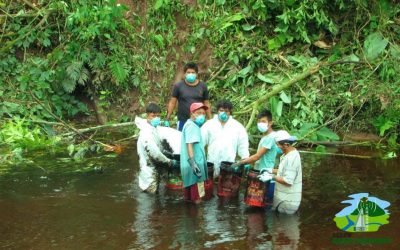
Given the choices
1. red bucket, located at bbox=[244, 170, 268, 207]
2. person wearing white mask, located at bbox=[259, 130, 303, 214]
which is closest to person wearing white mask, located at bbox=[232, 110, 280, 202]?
red bucket, located at bbox=[244, 170, 268, 207]

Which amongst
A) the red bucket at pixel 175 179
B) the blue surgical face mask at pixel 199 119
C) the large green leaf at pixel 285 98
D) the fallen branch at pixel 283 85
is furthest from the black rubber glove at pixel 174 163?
the large green leaf at pixel 285 98

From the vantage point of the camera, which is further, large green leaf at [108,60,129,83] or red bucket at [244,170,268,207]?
large green leaf at [108,60,129,83]

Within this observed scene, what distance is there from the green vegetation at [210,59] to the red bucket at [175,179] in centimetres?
308

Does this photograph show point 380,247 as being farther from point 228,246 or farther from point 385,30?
point 385,30

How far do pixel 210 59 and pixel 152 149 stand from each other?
19.8ft

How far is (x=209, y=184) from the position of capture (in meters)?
8.45

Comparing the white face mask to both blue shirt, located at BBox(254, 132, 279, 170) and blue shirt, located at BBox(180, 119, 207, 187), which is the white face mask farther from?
blue shirt, located at BBox(180, 119, 207, 187)

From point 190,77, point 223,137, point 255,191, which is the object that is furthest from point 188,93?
Answer: point 255,191

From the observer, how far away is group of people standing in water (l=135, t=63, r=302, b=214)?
747cm

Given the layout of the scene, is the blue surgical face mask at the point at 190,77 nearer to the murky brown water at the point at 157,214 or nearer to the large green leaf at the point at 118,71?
the murky brown water at the point at 157,214

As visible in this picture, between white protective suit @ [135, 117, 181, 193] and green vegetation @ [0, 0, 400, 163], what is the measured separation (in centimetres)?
295

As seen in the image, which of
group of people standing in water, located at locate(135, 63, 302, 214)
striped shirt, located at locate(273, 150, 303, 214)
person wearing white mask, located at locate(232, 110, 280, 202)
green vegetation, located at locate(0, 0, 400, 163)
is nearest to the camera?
striped shirt, located at locate(273, 150, 303, 214)

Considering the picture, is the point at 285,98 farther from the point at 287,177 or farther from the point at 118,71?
the point at 287,177

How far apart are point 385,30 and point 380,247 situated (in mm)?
7494
